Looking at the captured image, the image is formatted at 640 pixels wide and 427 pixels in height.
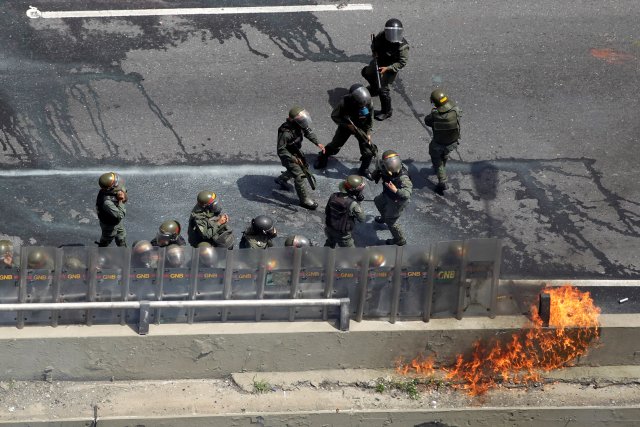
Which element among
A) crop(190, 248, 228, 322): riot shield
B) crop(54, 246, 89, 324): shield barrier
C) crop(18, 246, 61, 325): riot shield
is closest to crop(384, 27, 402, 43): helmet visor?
crop(190, 248, 228, 322): riot shield

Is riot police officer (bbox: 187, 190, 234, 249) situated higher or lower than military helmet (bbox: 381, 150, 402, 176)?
lower

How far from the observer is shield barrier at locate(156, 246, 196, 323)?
11562 mm

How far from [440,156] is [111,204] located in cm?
455

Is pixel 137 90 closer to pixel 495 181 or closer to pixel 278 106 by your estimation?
pixel 278 106

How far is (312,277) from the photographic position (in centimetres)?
1177

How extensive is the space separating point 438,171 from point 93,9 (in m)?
6.63

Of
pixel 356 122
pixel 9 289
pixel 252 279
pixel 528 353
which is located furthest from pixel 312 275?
pixel 356 122

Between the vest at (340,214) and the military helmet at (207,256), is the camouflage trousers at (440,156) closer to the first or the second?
the vest at (340,214)

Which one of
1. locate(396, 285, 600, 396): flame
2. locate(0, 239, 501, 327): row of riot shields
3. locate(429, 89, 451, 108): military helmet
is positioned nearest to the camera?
locate(0, 239, 501, 327): row of riot shields

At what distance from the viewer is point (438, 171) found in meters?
14.4

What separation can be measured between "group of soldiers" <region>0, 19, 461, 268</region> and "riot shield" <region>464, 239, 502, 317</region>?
1.64 metres

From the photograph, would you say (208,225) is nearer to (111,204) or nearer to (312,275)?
(111,204)

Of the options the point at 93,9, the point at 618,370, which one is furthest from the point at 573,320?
the point at 93,9

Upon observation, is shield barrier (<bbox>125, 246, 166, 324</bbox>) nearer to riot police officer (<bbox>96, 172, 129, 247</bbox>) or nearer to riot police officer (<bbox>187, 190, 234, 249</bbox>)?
riot police officer (<bbox>187, 190, 234, 249</bbox>)
